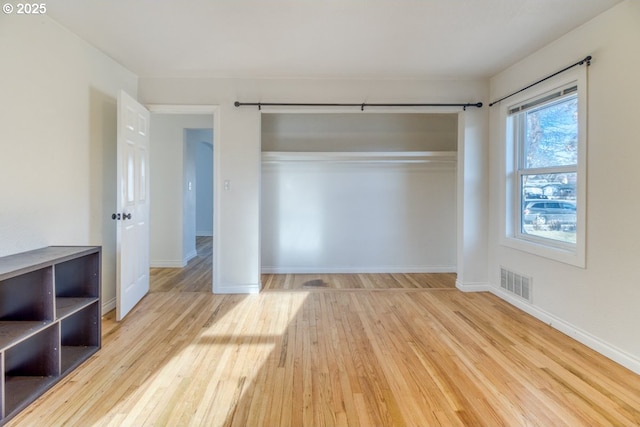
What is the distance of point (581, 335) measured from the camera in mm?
2494

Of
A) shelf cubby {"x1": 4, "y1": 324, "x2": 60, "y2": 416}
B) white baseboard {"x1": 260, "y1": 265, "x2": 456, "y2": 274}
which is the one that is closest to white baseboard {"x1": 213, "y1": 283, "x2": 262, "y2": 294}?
white baseboard {"x1": 260, "y1": 265, "x2": 456, "y2": 274}

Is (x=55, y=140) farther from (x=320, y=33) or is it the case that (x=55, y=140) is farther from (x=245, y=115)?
(x=320, y=33)

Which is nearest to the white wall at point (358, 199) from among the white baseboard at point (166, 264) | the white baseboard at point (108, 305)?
the white baseboard at point (166, 264)

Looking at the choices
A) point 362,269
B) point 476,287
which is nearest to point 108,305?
point 362,269

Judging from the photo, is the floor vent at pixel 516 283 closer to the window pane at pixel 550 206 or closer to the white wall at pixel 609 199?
the white wall at pixel 609 199

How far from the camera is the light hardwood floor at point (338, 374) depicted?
165 cm

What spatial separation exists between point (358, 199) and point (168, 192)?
9.50ft

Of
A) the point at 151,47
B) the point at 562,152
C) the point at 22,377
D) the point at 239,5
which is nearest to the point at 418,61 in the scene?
the point at 562,152

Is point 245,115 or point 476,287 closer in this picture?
point 245,115

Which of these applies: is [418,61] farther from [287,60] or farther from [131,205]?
[131,205]

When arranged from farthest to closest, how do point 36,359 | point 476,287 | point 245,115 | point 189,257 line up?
point 189,257 < point 476,287 < point 245,115 < point 36,359

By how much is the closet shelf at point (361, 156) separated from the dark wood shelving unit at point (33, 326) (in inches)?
103

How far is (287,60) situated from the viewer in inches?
124

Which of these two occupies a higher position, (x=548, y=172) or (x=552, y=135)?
(x=552, y=135)
